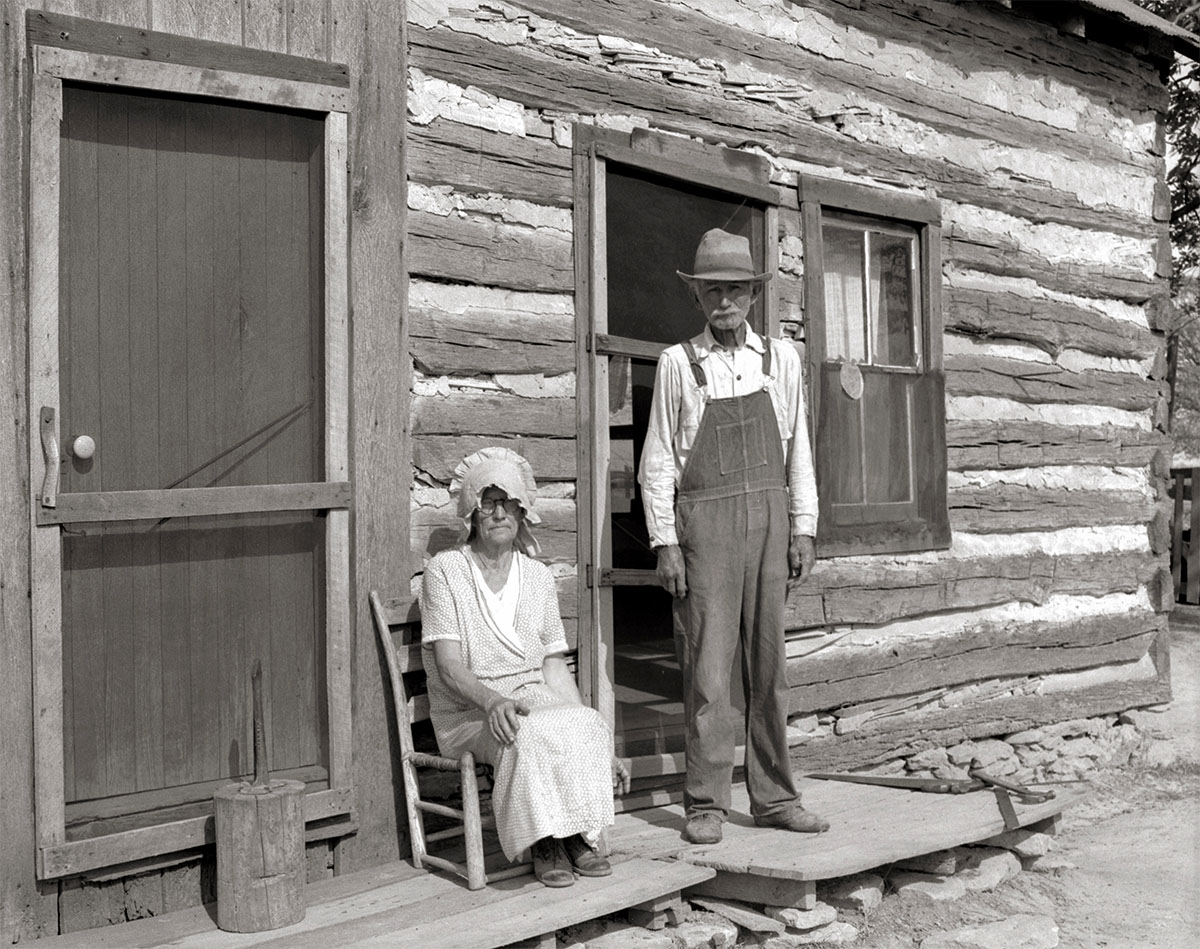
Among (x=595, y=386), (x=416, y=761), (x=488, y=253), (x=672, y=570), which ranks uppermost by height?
(x=488, y=253)

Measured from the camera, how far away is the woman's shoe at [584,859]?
4465 millimetres

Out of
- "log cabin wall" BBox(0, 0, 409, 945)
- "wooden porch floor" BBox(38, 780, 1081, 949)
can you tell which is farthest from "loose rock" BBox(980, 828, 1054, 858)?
"log cabin wall" BBox(0, 0, 409, 945)

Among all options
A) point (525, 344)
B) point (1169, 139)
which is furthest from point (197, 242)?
point (1169, 139)

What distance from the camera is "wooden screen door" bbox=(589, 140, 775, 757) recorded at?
18.1ft

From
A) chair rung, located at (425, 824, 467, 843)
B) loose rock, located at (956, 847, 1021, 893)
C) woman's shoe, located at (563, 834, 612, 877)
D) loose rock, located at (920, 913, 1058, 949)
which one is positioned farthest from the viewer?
loose rock, located at (956, 847, 1021, 893)

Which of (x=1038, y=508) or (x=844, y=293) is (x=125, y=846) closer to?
(x=844, y=293)

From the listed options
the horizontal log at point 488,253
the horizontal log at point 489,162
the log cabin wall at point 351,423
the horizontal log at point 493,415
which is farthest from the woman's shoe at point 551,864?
the horizontal log at point 489,162

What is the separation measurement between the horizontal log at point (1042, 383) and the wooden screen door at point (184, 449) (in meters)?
3.90

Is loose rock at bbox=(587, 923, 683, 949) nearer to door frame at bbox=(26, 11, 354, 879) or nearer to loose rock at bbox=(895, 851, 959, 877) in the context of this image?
door frame at bbox=(26, 11, 354, 879)

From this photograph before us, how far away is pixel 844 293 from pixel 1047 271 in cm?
171

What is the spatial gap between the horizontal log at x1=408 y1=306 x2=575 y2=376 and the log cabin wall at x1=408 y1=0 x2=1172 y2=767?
0.01 metres

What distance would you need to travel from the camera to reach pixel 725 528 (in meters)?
4.99

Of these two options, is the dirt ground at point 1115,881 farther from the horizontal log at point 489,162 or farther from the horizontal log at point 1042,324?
the horizontal log at point 489,162

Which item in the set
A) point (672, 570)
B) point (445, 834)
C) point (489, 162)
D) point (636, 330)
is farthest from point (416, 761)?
point (636, 330)
